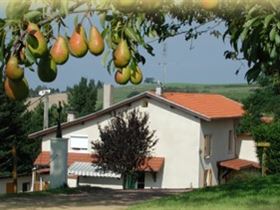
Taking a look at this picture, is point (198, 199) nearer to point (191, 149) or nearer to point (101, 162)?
point (101, 162)

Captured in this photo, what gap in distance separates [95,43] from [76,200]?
13187 mm

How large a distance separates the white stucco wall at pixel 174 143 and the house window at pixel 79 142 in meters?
2.17

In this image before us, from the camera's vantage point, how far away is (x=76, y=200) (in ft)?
48.8

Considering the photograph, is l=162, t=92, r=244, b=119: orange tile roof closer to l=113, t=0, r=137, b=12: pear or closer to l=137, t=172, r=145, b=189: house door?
l=137, t=172, r=145, b=189: house door

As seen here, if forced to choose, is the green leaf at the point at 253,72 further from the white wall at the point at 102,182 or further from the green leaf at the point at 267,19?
the white wall at the point at 102,182

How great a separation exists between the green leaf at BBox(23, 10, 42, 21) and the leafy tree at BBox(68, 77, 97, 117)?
57276 mm

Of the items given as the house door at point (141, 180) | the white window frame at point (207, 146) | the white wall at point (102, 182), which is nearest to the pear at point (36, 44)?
the white wall at point (102, 182)

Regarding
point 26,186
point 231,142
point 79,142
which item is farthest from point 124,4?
point 26,186

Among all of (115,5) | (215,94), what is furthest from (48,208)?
(215,94)

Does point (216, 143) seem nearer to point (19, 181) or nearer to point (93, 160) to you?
point (93, 160)

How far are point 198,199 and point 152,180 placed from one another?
25.0 metres

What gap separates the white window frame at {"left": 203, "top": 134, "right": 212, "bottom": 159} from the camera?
38.9m

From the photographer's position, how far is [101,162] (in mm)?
34000

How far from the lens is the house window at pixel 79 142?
132 feet
